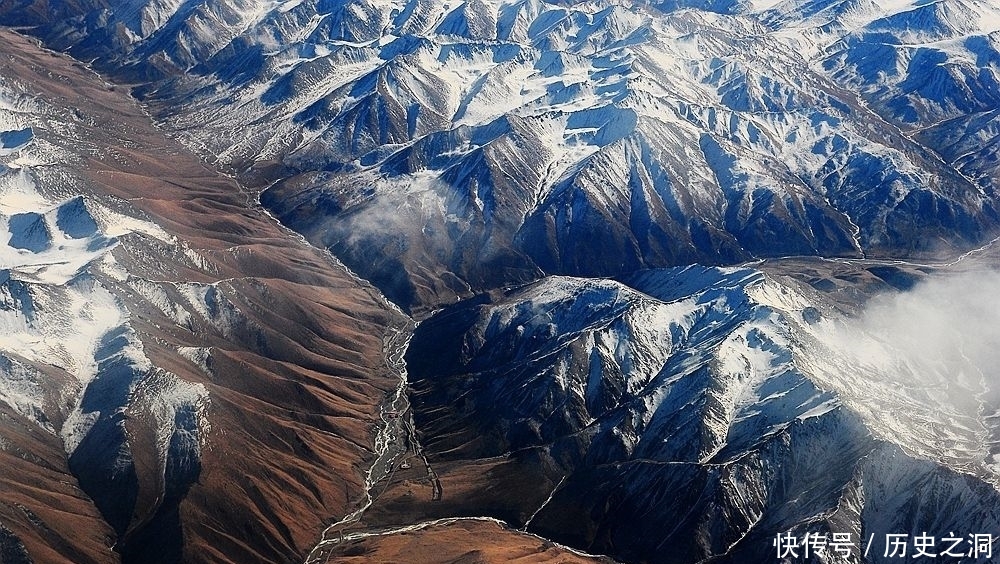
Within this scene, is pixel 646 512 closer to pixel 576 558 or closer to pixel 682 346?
pixel 576 558

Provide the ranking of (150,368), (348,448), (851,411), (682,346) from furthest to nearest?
(682,346) < (348,448) < (150,368) < (851,411)

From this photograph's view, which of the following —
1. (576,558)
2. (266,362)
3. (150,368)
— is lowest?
(576,558)

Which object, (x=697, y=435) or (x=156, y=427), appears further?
(x=697, y=435)

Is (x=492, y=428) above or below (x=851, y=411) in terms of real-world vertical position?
below

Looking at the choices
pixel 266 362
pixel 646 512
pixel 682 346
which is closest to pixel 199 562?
pixel 266 362

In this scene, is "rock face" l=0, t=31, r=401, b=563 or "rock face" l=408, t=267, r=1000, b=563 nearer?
"rock face" l=408, t=267, r=1000, b=563

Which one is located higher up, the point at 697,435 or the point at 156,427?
the point at 156,427

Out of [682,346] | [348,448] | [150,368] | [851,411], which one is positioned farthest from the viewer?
[682,346]

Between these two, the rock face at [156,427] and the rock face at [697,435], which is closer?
the rock face at [697,435]
